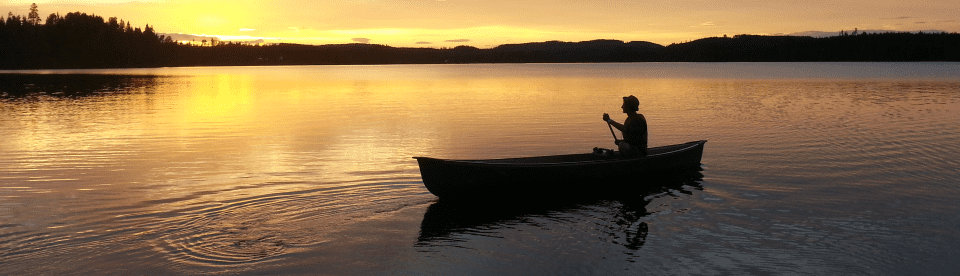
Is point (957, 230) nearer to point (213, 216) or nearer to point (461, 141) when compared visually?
point (213, 216)

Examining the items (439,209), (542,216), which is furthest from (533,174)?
(439,209)

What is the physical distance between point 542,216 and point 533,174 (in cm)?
126

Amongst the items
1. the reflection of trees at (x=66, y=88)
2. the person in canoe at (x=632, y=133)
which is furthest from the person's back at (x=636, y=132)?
the reflection of trees at (x=66, y=88)

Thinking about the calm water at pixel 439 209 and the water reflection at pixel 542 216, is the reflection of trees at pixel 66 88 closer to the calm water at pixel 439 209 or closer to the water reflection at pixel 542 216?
the calm water at pixel 439 209

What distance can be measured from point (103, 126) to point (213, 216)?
20847 mm

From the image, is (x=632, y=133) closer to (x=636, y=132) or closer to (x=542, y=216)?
(x=636, y=132)

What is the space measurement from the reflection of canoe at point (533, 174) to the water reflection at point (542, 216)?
298mm

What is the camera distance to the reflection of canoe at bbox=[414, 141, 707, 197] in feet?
43.1

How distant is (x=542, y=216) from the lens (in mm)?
12750

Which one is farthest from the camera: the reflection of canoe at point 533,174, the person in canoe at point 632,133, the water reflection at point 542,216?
the person in canoe at point 632,133

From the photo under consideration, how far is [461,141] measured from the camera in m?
24.7

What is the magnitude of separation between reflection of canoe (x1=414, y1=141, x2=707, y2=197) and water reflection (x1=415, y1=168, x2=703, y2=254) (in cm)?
30

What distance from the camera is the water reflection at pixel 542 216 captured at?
37.0 ft

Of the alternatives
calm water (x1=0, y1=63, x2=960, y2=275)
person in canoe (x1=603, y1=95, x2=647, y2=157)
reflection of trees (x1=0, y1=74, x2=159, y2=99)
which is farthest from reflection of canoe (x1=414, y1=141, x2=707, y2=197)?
reflection of trees (x1=0, y1=74, x2=159, y2=99)
